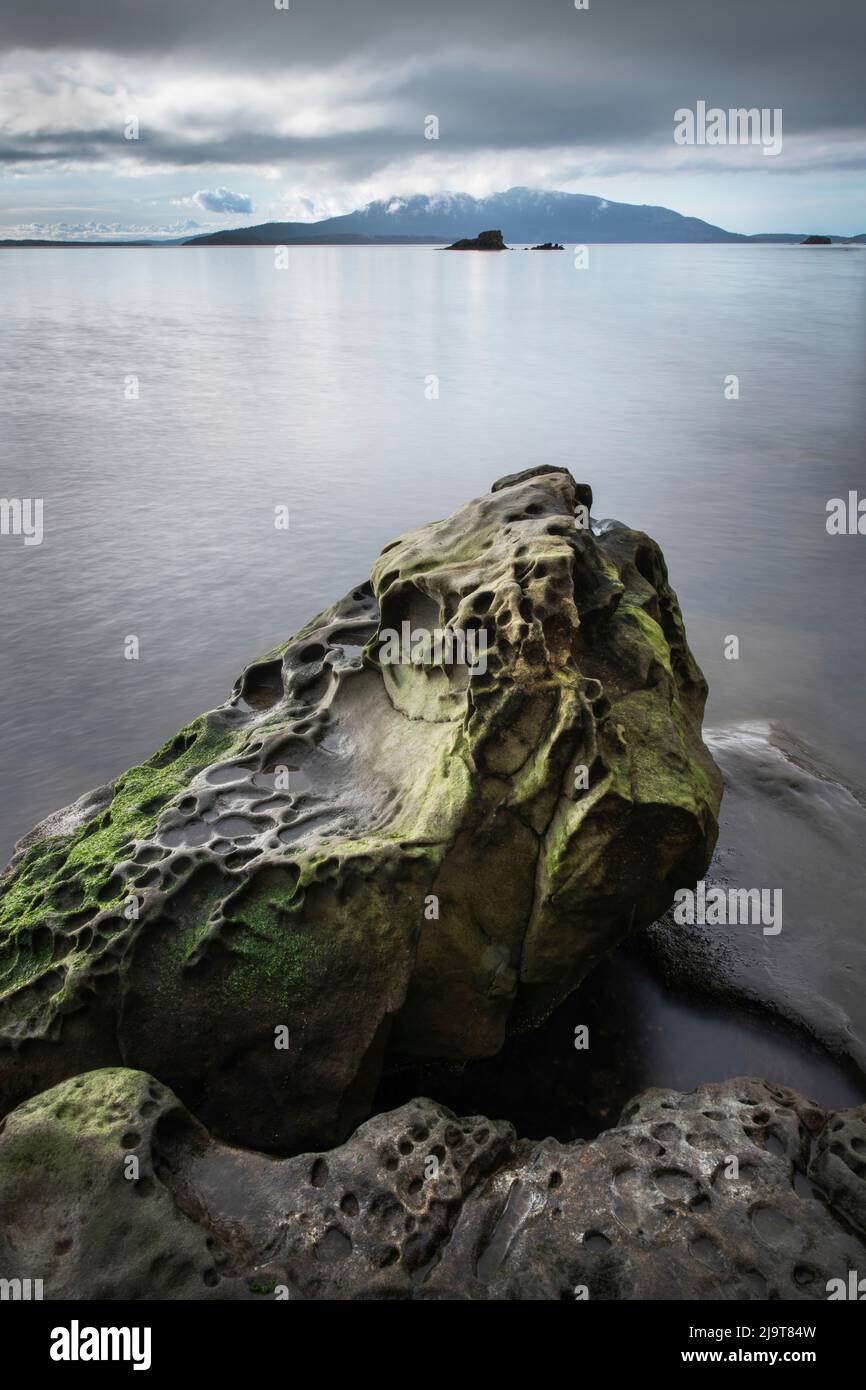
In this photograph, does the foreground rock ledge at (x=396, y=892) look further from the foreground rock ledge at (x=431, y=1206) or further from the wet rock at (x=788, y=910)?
the wet rock at (x=788, y=910)

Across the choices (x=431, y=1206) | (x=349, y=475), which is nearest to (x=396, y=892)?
(x=431, y=1206)

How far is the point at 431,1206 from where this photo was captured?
12.5 feet

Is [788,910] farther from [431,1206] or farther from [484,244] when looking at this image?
[484,244]

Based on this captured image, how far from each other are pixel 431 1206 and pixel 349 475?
19.3 m

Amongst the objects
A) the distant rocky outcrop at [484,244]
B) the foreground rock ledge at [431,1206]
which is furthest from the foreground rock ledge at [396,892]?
the distant rocky outcrop at [484,244]

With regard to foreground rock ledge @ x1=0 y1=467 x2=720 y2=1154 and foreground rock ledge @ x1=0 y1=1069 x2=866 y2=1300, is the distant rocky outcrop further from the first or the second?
foreground rock ledge @ x1=0 y1=1069 x2=866 y2=1300

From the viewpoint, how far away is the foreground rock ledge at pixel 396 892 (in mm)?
4863

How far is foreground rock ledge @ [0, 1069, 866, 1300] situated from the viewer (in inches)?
138

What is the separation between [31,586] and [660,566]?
35.7ft

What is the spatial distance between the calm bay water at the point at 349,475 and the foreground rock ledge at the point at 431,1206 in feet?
13.0

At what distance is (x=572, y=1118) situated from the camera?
531 centimetres

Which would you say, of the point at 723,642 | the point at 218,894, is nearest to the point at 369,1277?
the point at 218,894

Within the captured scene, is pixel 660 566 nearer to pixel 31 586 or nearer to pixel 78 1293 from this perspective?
pixel 78 1293

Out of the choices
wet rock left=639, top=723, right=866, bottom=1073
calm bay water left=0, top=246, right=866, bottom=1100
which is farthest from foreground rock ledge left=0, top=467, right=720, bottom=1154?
calm bay water left=0, top=246, right=866, bottom=1100
